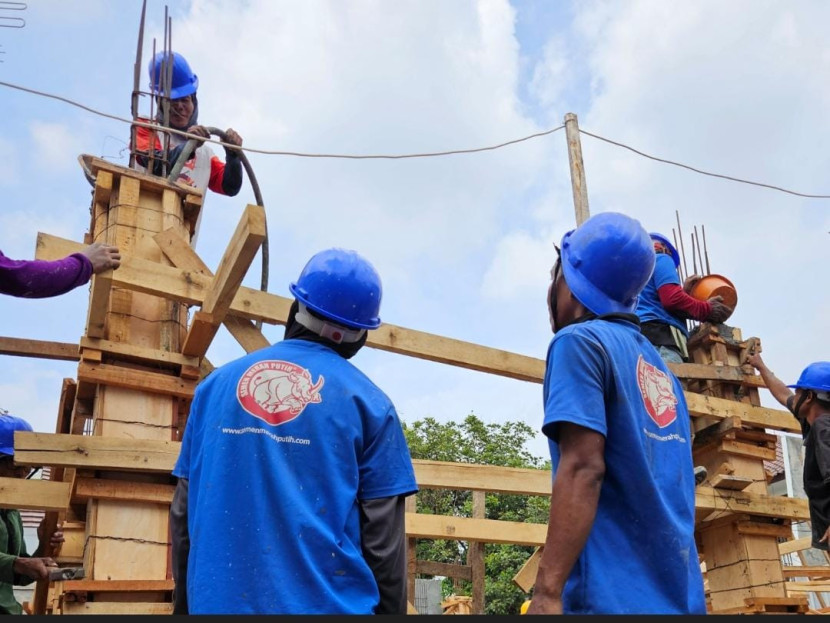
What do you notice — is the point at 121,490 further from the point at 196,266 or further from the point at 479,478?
the point at 479,478

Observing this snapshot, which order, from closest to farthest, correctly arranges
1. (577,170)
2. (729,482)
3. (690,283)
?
1. (729,482)
2. (690,283)
3. (577,170)

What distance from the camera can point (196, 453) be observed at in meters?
2.64

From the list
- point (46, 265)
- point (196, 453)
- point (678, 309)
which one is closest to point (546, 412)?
point (196, 453)

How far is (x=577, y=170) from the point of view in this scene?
8.98 metres

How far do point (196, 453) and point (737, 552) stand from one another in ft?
15.7

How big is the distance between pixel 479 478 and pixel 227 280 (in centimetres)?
192

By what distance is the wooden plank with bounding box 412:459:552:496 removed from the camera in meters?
4.85

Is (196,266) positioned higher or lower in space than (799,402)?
higher

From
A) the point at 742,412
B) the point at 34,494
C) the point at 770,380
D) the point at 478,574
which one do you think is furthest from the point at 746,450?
the point at 34,494

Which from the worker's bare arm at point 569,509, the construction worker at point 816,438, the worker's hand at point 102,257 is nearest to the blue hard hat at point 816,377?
the construction worker at point 816,438

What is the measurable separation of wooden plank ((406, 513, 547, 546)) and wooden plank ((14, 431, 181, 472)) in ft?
5.34

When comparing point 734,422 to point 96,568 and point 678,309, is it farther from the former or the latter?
point 96,568

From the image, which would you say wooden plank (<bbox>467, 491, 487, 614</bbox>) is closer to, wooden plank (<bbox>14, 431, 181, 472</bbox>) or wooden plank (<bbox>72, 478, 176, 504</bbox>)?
wooden plank (<bbox>72, 478, 176, 504</bbox>)

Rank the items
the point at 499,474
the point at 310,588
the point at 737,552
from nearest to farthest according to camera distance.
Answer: the point at 310,588 < the point at 499,474 < the point at 737,552
